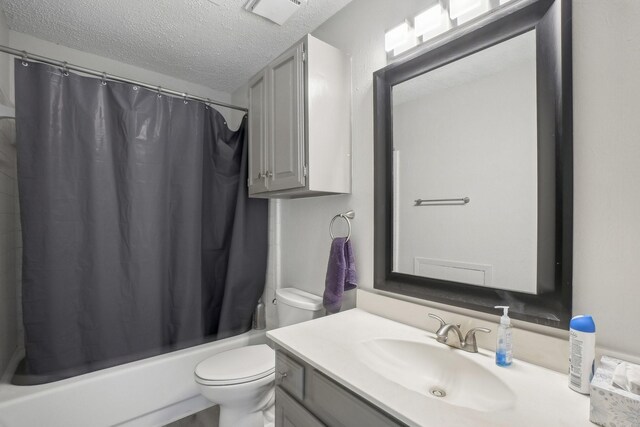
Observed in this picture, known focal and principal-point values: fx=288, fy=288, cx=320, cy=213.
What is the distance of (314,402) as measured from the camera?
887mm

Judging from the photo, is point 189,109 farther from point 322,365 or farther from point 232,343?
point 322,365

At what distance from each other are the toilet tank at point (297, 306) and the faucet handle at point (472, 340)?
2.61 ft

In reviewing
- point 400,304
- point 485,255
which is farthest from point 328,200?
point 485,255

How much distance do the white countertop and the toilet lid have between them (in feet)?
1.61

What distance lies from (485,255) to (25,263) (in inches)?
82.6

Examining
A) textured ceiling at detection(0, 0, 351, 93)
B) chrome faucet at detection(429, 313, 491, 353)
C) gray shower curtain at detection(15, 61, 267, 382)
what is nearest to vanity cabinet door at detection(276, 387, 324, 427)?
chrome faucet at detection(429, 313, 491, 353)

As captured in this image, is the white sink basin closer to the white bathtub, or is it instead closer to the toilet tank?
the toilet tank

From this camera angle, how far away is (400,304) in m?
1.22

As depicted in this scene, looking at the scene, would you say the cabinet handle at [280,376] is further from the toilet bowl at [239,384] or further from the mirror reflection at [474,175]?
the mirror reflection at [474,175]

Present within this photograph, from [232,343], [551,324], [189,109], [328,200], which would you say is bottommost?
[232,343]

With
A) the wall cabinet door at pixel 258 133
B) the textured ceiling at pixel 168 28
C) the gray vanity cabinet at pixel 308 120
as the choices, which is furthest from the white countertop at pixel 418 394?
the textured ceiling at pixel 168 28

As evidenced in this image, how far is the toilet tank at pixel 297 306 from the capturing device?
1588 mm

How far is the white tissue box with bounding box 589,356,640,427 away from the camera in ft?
1.82

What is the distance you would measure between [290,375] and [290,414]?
132 mm
